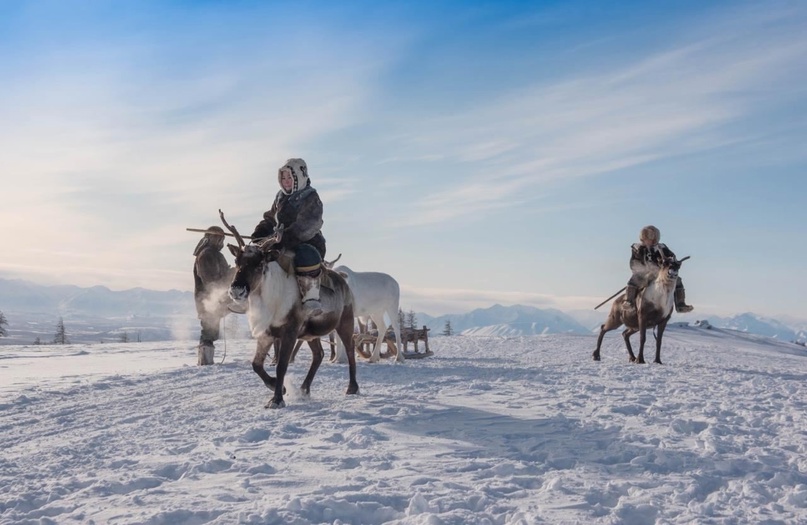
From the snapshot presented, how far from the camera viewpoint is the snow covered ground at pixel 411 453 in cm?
405

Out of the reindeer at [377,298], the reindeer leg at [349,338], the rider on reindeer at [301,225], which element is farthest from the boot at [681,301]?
the rider on reindeer at [301,225]

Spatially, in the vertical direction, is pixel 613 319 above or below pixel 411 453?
above

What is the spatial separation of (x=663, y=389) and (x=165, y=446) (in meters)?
7.14

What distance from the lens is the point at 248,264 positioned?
7.73 m

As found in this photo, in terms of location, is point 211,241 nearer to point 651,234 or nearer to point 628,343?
point 651,234

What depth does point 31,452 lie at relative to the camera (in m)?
5.81

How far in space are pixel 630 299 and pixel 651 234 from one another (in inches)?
62.7

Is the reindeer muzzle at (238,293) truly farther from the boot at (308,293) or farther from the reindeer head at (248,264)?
the boot at (308,293)

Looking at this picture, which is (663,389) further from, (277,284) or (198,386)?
(198,386)

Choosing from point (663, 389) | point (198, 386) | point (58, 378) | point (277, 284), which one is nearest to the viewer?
point (277, 284)

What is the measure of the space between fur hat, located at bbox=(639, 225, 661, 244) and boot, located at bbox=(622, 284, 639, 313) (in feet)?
3.82

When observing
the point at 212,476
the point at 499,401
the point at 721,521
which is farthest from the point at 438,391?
the point at 721,521

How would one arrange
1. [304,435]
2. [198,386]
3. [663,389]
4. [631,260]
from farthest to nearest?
[631,260]
[198,386]
[663,389]
[304,435]

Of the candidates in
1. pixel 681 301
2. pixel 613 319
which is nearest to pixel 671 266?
pixel 681 301
